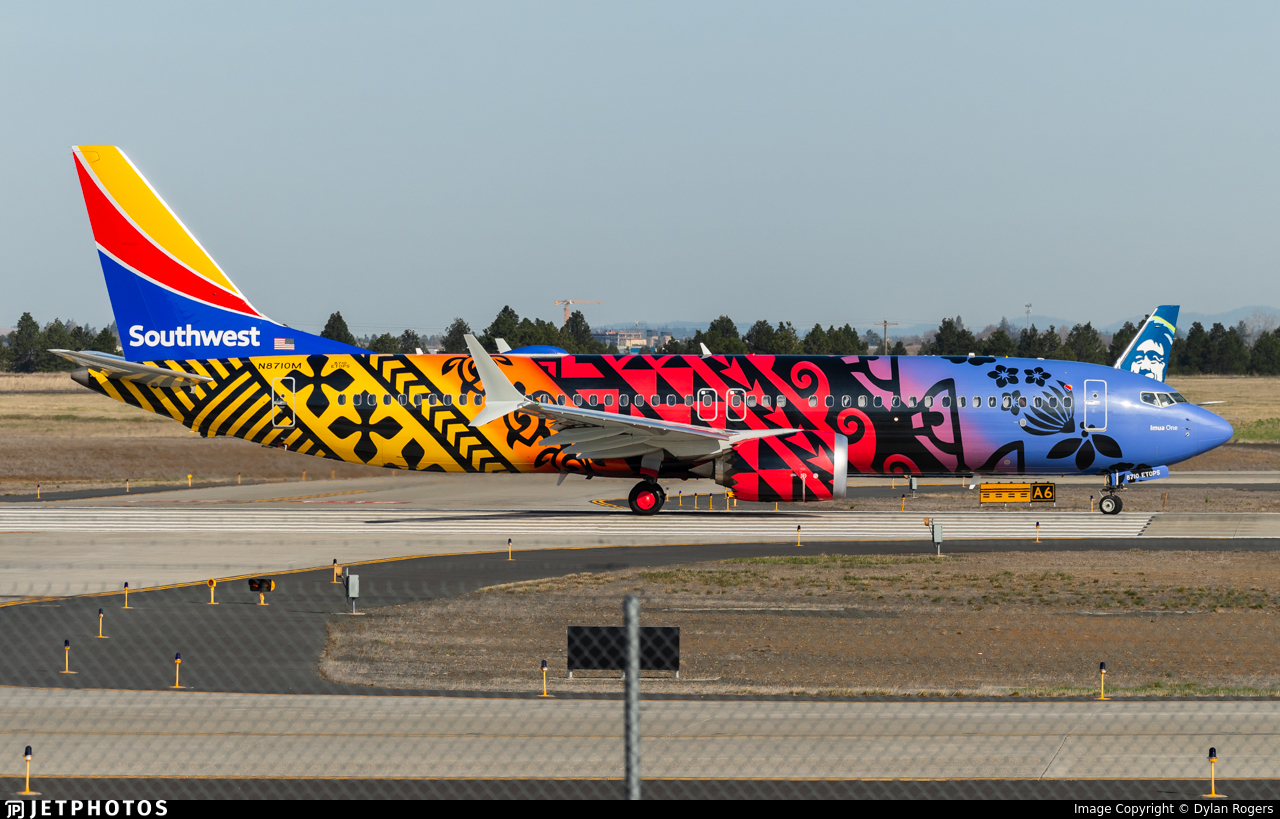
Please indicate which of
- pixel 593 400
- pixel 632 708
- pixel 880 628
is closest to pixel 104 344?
pixel 593 400

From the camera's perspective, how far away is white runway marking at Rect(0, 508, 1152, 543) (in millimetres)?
38031

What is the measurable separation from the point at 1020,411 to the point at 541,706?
28214mm

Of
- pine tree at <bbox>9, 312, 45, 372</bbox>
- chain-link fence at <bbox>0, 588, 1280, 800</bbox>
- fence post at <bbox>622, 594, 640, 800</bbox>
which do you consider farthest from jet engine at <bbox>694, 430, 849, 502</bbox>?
pine tree at <bbox>9, 312, 45, 372</bbox>

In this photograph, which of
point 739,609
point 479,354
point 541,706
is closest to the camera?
point 541,706

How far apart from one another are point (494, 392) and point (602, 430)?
155 inches

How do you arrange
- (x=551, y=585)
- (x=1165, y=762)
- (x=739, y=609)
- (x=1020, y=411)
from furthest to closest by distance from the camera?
1. (x=1020, y=411)
2. (x=551, y=585)
3. (x=739, y=609)
4. (x=1165, y=762)

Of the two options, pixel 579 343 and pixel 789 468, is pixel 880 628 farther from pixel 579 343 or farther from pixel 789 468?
pixel 579 343

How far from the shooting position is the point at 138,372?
137ft

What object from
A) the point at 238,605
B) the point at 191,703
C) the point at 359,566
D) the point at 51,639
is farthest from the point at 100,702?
the point at 359,566

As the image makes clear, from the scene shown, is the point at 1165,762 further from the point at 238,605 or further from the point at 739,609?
the point at 238,605

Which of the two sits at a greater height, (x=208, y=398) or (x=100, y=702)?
(x=208, y=398)

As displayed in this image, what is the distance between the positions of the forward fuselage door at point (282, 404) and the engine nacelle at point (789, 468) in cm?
1460

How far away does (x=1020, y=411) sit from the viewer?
41594mm

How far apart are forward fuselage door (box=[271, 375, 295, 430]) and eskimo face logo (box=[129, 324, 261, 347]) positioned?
7.40ft
